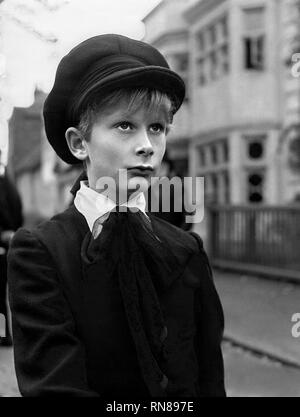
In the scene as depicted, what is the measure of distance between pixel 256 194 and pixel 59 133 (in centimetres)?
1575

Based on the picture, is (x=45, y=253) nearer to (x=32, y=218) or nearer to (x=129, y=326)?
(x=129, y=326)

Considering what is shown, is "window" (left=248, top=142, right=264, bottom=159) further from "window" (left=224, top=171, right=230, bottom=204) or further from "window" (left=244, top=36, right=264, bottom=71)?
"window" (left=244, top=36, right=264, bottom=71)

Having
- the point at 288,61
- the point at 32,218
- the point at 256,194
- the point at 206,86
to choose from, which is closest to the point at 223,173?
the point at 256,194

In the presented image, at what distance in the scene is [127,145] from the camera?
1.57m

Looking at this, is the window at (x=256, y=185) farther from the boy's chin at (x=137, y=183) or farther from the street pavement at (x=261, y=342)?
the boy's chin at (x=137, y=183)

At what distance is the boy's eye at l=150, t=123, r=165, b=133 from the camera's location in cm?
162


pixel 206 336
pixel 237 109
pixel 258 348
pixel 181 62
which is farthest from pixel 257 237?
pixel 206 336

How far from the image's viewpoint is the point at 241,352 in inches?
263

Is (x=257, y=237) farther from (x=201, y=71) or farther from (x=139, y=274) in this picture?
(x=139, y=274)

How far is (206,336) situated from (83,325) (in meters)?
0.29

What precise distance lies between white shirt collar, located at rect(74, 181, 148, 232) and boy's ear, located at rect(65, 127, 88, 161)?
0.23 ft

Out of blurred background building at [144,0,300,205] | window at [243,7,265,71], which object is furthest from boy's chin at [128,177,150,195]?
window at [243,7,265,71]

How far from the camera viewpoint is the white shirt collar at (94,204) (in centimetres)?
163

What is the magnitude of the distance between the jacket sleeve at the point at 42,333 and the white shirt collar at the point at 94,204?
14cm
